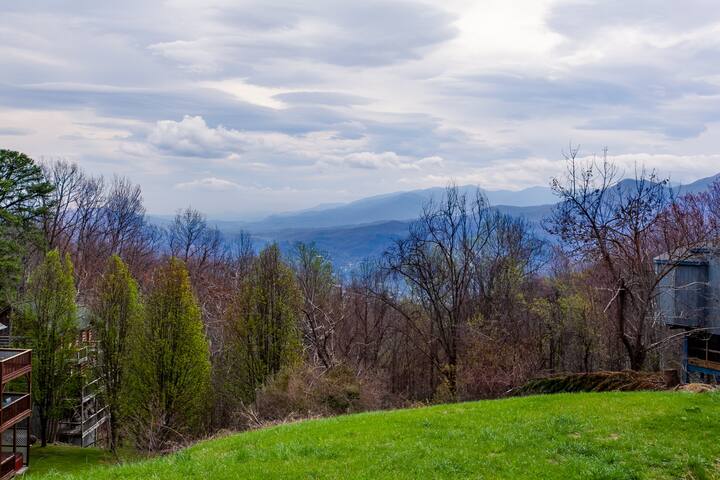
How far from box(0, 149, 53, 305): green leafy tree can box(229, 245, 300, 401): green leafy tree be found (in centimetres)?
1692

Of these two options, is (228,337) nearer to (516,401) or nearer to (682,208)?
(516,401)

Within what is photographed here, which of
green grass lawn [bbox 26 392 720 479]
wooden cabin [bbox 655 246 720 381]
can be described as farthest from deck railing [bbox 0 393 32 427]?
wooden cabin [bbox 655 246 720 381]

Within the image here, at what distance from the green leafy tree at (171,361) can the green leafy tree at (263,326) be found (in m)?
2.09

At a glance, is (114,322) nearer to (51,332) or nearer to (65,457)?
(51,332)

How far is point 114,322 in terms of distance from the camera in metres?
35.0

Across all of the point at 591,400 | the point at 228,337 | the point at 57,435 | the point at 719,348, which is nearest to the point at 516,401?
the point at 591,400

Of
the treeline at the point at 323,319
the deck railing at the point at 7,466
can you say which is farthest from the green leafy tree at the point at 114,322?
the deck railing at the point at 7,466

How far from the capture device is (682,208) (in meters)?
32.4

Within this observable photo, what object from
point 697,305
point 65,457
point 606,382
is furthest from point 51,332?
point 697,305

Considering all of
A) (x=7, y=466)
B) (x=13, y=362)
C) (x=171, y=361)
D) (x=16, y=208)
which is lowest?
(x=7, y=466)

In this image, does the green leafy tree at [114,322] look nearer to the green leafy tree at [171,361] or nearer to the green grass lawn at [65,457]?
the green grass lawn at [65,457]

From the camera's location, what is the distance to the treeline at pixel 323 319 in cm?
2422

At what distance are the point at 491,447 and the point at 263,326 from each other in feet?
77.7

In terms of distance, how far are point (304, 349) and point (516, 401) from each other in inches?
754
